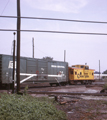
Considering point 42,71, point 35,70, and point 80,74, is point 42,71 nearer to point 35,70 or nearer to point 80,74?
point 35,70

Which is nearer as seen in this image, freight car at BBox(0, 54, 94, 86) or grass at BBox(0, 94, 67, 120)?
grass at BBox(0, 94, 67, 120)

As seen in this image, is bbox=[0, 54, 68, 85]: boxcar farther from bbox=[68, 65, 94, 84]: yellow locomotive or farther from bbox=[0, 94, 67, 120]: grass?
bbox=[0, 94, 67, 120]: grass

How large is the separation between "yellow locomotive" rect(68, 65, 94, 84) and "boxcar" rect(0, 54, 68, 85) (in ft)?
5.39

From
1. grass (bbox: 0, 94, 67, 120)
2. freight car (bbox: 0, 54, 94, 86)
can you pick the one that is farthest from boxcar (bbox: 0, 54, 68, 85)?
grass (bbox: 0, 94, 67, 120)

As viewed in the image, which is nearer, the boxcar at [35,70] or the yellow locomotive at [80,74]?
the boxcar at [35,70]

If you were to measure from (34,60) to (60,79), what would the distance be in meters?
5.70

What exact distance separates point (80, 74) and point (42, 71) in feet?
30.1

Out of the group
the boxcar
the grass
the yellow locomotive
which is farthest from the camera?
the yellow locomotive

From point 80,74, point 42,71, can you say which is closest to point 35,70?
point 42,71

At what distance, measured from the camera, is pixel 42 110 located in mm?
7270

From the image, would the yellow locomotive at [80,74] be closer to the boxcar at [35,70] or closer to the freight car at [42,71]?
the freight car at [42,71]

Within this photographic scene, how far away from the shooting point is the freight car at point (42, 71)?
18.3 metres

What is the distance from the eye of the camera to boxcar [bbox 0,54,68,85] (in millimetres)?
18266

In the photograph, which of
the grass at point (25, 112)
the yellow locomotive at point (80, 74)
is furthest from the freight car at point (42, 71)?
the grass at point (25, 112)
